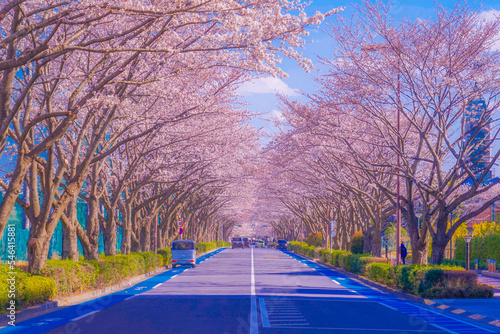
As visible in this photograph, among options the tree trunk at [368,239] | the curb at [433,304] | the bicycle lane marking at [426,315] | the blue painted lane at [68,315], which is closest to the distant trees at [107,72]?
the blue painted lane at [68,315]

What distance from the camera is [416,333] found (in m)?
10.8

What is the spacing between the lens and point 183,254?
36625 mm

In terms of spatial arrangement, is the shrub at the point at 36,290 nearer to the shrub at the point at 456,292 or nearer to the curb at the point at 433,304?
the curb at the point at 433,304

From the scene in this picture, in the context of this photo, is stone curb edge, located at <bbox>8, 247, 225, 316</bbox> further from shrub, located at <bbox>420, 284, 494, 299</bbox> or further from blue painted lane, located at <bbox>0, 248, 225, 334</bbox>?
shrub, located at <bbox>420, 284, 494, 299</bbox>

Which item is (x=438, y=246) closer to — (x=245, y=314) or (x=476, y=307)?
(x=476, y=307)

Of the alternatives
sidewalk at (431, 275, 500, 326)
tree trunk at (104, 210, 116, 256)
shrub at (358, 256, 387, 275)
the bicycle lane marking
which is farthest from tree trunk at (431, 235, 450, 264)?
tree trunk at (104, 210, 116, 256)

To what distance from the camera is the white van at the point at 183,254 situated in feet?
120

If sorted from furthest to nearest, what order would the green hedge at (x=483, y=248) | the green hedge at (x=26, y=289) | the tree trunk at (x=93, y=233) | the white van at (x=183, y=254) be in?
1. the green hedge at (x=483, y=248)
2. the white van at (x=183, y=254)
3. the tree trunk at (x=93, y=233)
4. the green hedge at (x=26, y=289)

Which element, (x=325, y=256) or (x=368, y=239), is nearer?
(x=368, y=239)

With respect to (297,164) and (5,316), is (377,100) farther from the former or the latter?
(297,164)

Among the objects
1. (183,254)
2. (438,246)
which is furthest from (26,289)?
(183,254)

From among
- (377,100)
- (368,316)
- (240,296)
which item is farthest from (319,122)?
(368,316)

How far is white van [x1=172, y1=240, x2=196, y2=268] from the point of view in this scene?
36.5 metres

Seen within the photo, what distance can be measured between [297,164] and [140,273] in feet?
48.6
